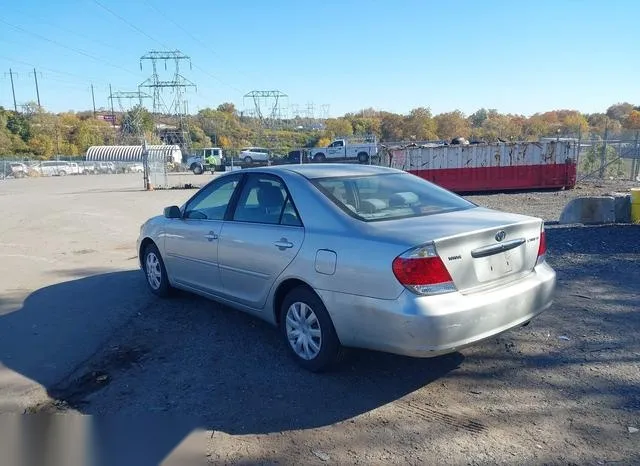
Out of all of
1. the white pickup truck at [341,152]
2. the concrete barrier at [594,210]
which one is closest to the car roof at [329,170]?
the concrete barrier at [594,210]

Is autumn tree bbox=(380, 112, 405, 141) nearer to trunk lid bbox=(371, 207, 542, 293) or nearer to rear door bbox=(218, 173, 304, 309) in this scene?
rear door bbox=(218, 173, 304, 309)

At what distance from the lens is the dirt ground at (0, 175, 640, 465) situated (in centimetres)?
306

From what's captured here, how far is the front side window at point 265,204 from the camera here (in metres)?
4.32

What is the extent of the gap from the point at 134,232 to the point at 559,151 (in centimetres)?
1454

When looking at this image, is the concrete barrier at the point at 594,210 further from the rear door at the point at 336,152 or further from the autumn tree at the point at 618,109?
the autumn tree at the point at 618,109

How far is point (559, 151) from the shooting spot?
59.5 ft

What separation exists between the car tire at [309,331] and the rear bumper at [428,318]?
Result: 110mm

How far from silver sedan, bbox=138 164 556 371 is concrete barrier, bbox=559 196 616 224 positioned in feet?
22.1

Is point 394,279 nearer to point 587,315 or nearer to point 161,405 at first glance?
point 161,405

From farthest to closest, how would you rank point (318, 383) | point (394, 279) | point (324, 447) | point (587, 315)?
point (587, 315), point (318, 383), point (394, 279), point (324, 447)

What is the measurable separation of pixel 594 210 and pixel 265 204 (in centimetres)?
802

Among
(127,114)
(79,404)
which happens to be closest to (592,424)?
(79,404)

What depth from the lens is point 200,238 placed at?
525 centimetres

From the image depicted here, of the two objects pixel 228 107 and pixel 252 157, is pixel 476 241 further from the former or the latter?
pixel 228 107
